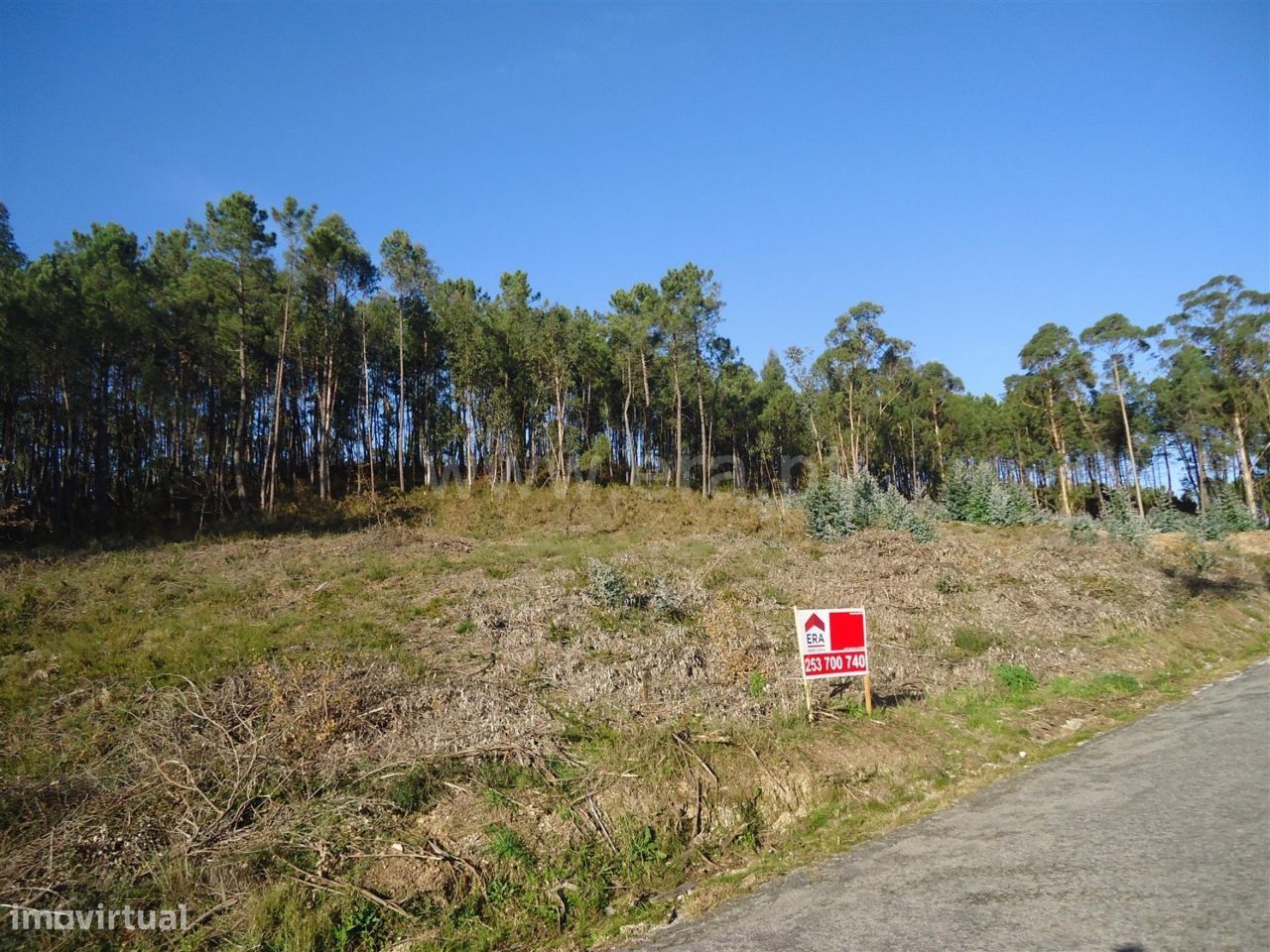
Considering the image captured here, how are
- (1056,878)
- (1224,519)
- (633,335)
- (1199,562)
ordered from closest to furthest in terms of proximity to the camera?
(1056,878)
(1199,562)
(1224,519)
(633,335)

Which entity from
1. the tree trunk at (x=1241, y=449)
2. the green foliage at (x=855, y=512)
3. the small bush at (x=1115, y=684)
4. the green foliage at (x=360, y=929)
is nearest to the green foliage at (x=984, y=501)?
the green foliage at (x=855, y=512)

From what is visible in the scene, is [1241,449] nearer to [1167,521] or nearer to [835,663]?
[1167,521]

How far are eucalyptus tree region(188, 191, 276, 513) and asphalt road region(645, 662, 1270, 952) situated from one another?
31446 mm

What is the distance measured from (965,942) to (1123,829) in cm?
256

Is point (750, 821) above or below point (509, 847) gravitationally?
below

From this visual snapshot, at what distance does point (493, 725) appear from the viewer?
308 inches

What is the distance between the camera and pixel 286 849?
18.5ft

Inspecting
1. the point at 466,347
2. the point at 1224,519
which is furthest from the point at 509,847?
the point at 1224,519

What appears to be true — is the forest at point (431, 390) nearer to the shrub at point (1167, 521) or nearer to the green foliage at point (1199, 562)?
the shrub at point (1167, 521)

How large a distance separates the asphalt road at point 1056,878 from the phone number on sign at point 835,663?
81.5 inches

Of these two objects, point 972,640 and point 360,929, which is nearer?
point 360,929

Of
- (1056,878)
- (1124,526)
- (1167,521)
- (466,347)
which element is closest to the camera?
(1056,878)

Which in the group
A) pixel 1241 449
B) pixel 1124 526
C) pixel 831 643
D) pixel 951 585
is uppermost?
pixel 1241 449

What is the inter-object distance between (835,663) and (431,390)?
41320mm
